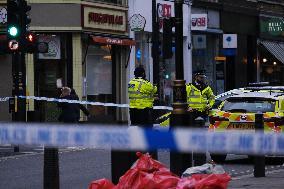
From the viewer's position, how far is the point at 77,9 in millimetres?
30953

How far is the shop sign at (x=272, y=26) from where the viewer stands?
47.9 m

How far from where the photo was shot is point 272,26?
159ft

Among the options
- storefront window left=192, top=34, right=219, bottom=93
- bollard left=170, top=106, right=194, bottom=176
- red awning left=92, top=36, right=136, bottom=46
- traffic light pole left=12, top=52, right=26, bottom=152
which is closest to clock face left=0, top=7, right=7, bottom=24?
red awning left=92, top=36, right=136, bottom=46

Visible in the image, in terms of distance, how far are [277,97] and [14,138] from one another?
8.47m

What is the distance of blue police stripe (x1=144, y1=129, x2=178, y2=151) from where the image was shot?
24.6ft

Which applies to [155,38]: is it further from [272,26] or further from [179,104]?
[272,26]

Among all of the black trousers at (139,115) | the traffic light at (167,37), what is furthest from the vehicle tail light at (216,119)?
the traffic light at (167,37)

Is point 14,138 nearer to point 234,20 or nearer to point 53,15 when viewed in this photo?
point 53,15

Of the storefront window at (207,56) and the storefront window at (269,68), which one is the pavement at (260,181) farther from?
the storefront window at (269,68)

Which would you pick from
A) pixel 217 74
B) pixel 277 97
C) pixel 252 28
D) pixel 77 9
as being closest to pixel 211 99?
pixel 277 97

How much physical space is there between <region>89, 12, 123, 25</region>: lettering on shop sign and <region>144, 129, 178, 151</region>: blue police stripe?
24.0 meters

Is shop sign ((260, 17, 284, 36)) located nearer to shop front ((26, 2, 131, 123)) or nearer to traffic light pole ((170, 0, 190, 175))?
shop front ((26, 2, 131, 123))

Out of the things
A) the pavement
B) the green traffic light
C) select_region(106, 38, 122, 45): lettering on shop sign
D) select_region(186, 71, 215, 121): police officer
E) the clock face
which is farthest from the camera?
select_region(106, 38, 122, 45): lettering on shop sign

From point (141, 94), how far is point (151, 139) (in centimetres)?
938
